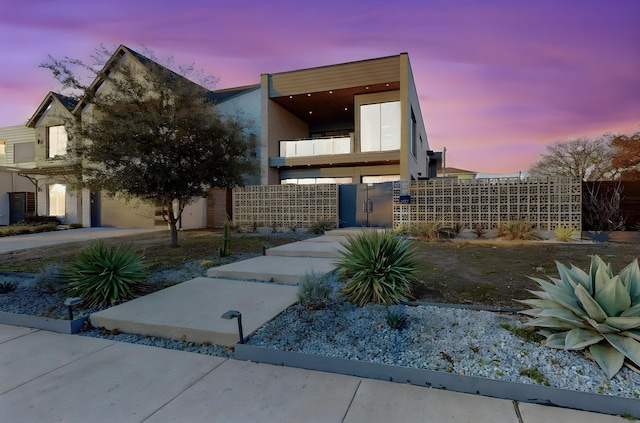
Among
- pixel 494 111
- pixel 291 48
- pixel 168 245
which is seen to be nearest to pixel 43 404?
pixel 168 245

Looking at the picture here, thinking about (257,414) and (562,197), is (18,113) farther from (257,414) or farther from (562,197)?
(562,197)

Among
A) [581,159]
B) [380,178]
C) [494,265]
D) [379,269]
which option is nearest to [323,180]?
[380,178]

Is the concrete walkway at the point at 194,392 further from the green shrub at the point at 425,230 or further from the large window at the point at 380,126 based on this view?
the large window at the point at 380,126

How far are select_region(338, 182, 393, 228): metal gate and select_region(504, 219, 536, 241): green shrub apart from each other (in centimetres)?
469

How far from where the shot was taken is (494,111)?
44.1 feet

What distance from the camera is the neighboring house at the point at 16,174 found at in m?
22.8

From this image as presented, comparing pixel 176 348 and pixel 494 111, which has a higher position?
pixel 494 111

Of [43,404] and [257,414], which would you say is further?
[43,404]

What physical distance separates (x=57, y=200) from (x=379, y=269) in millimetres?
26277

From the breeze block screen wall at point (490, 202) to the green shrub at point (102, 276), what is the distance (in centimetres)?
1058

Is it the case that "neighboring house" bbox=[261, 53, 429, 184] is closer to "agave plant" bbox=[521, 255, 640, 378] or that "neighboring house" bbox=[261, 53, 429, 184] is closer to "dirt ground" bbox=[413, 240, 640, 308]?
"dirt ground" bbox=[413, 240, 640, 308]

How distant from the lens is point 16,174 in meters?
23.8

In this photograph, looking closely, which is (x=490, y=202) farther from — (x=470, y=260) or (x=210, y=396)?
(x=210, y=396)

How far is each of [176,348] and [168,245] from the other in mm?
8306
